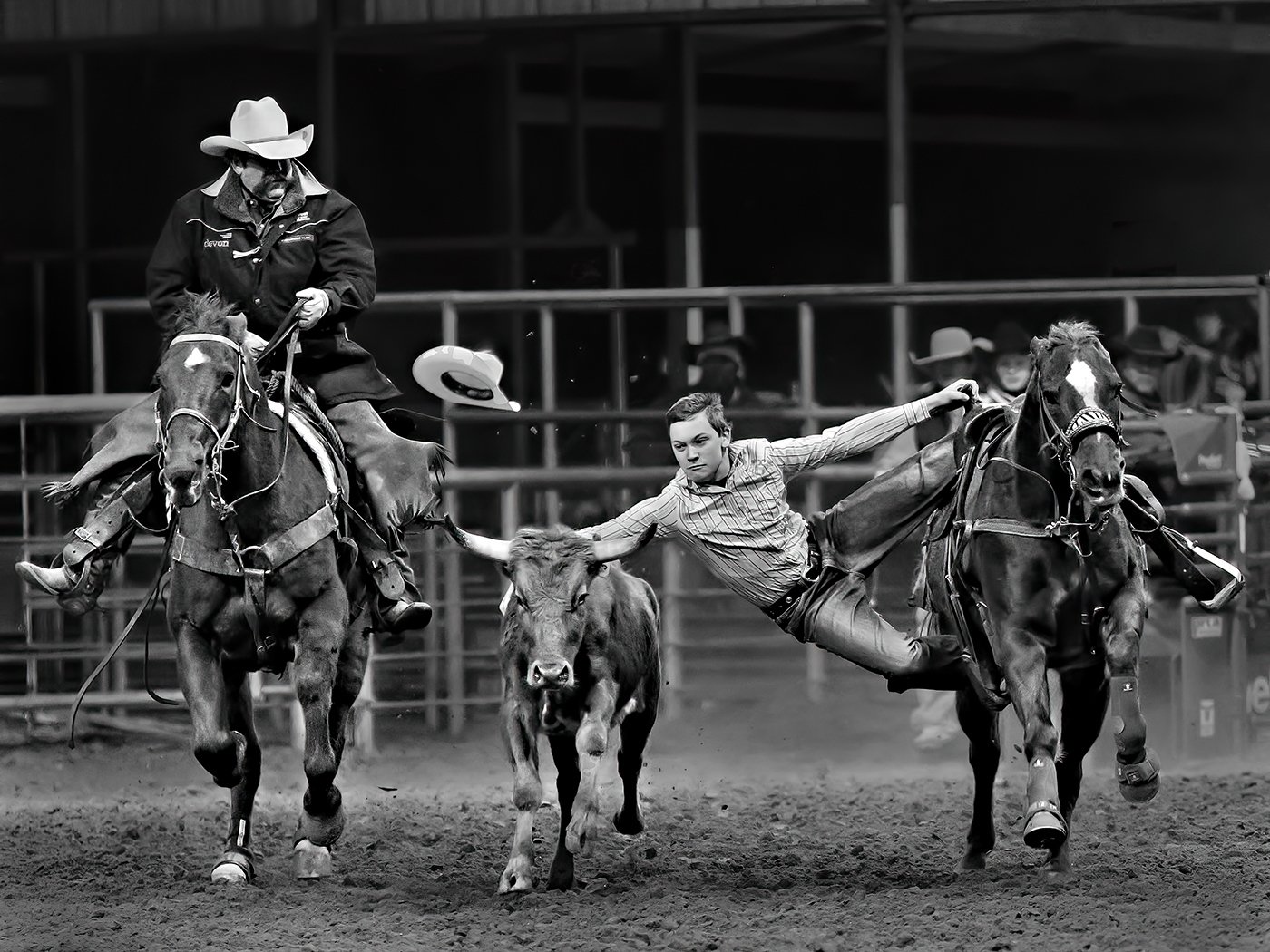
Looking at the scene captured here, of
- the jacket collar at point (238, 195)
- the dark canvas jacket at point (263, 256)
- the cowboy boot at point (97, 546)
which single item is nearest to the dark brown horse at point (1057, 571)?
the dark canvas jacket at point (263, 256)

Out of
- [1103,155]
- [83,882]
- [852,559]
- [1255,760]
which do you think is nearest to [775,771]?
[1255,760]

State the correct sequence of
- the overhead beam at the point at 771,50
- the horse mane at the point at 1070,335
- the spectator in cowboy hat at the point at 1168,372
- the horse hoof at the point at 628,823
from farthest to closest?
the overhead beam at the point at 771,50 → the spectator in cowboy hat at the point at 1168,372 → the horse hoof at the point at 628,823 → the horse mane at the point at 1070,335

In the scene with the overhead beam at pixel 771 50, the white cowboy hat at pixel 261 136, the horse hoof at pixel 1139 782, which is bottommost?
the horse hoof at pixel 1139 782

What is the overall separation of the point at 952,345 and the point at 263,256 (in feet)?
14.7

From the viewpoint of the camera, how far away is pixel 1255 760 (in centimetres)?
1158

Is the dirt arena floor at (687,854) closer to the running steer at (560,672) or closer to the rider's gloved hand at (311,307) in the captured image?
the running steer at (560,672)

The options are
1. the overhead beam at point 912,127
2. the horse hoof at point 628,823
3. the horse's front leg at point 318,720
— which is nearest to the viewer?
the horse's front leg at point 318,720

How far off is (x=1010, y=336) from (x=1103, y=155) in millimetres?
3519

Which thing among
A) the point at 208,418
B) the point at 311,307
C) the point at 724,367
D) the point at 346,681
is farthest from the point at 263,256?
the point at 724,367

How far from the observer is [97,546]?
310 inches

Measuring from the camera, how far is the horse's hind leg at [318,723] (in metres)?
7.73

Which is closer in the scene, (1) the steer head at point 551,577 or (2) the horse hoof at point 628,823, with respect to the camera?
(1) the steer head at point 551,577

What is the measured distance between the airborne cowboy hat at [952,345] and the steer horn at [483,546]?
4.21m

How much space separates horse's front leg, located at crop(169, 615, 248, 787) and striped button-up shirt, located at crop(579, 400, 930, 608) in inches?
53.9
